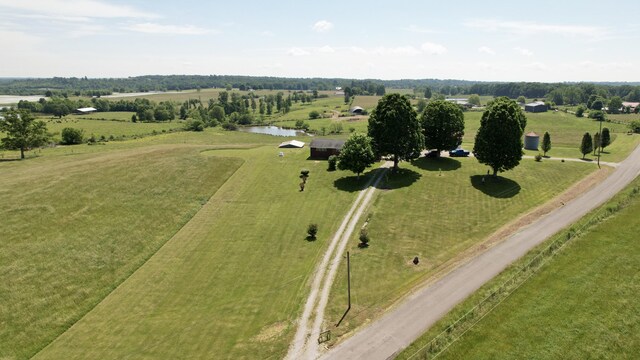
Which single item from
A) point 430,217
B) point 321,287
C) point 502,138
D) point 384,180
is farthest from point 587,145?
point 321,287

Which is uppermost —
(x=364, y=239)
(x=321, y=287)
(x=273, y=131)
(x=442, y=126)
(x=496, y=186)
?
(x=442, y=126)

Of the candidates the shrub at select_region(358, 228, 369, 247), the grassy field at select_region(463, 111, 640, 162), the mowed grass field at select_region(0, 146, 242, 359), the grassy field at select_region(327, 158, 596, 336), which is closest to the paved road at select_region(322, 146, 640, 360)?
the grassy field at select_region(327, 158, 596, 336)

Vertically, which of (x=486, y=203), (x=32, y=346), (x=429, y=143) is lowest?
(x=32, y=346)

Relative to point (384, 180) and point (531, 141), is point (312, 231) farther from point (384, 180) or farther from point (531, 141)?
point (531, 141)

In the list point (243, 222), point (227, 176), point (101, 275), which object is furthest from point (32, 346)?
point (227, 176)

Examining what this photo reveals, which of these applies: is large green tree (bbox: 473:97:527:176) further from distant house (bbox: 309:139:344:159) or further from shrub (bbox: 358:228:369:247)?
shrub (bbox: 358:228:369:247)

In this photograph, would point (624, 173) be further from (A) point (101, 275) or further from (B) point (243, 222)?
(A) point (101, 275)
